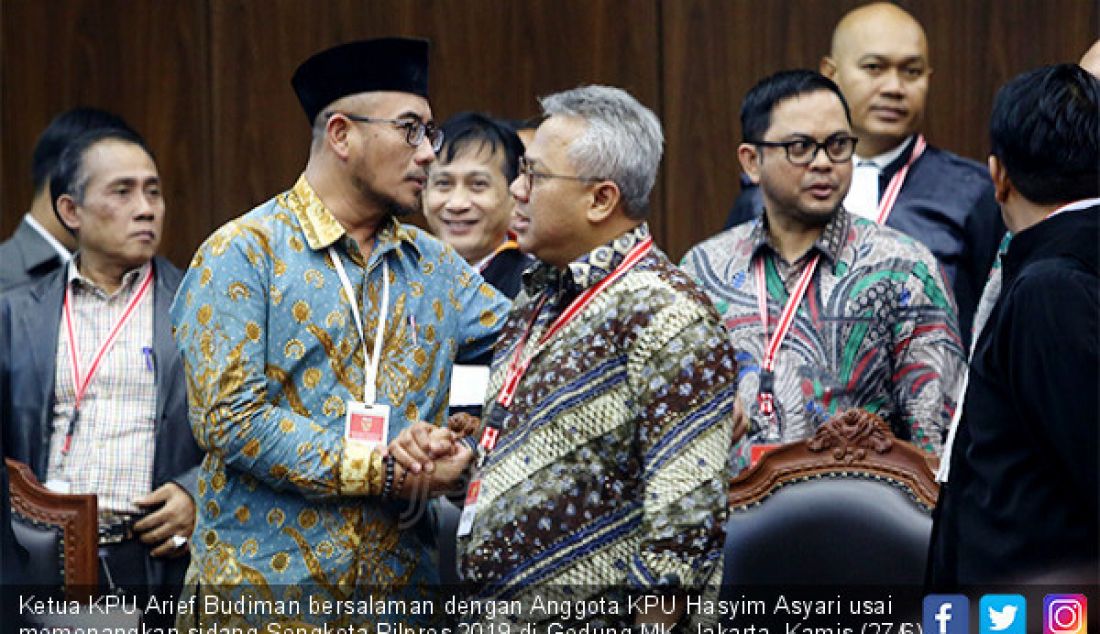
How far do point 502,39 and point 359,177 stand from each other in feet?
9.57

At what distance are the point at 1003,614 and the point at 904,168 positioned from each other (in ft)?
7.75

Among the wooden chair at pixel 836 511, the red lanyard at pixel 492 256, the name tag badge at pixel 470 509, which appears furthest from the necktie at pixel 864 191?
the name tag badge at pixel 470 509

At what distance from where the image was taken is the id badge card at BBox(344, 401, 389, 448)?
10.8 feet

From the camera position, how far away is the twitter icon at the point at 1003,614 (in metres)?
2.66

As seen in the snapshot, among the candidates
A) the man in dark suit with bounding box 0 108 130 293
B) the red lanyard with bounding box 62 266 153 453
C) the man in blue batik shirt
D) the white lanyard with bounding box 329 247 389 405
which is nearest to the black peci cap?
the man in blue batik shirt

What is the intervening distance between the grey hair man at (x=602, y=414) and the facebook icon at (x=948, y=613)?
0.35 meters

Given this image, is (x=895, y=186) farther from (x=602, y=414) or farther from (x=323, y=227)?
(x=602, y=414)

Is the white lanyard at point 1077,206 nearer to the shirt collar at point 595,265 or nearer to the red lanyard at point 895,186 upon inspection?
the shirt collar at point 595,265

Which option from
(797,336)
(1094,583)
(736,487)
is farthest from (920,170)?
(1094,583)

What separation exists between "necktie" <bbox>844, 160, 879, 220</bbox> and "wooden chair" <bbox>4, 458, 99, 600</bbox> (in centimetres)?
211

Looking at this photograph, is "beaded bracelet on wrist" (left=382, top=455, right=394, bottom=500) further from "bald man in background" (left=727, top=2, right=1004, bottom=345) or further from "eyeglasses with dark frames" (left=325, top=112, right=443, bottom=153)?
"bald man in background" (left=727, top=2, right=1004, bottom=345)

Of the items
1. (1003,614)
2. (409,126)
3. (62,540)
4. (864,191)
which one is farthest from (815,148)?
(62,540)

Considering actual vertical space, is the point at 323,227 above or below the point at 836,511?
above

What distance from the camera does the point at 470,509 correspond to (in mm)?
3074
